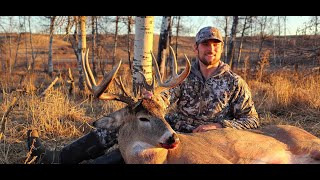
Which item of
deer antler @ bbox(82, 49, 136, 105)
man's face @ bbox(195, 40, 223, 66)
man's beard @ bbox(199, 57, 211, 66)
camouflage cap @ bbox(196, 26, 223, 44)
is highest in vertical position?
camouflage cap @ bbox(196, 26, 223, 44)

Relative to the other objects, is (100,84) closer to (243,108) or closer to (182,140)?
(182,140)

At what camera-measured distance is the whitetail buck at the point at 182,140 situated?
3.77m

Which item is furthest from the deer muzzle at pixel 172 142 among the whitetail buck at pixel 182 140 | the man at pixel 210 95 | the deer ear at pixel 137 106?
the man at pixel 210 95

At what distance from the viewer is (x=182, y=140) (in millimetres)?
4012

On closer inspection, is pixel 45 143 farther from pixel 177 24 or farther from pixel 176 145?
pixel 177 24

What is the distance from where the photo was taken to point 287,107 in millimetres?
7883

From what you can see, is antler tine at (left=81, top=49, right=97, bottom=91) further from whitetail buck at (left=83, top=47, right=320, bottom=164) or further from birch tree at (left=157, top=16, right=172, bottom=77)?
birch tree at (left=157, top=16, right=172, bottom=77)

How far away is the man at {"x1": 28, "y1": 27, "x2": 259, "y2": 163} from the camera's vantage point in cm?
458

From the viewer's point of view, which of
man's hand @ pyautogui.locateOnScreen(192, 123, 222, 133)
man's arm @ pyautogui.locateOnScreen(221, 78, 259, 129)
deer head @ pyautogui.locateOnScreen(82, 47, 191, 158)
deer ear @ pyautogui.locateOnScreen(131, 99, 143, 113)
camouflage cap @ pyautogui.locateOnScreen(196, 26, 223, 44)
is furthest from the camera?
camouflage cap @ pyautogui.locateOnScreen(196, 26, 223, 44)

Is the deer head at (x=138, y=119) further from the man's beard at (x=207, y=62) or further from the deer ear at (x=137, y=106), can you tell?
the man's beard at (x=207, y=62)

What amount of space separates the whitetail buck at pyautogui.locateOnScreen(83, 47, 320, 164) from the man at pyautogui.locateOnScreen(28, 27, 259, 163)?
35 cm

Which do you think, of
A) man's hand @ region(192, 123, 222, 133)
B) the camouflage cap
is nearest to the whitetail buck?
man's hand @ region(192, 123, 222, 133)

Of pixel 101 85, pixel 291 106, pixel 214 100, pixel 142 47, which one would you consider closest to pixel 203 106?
pixel 214 100
